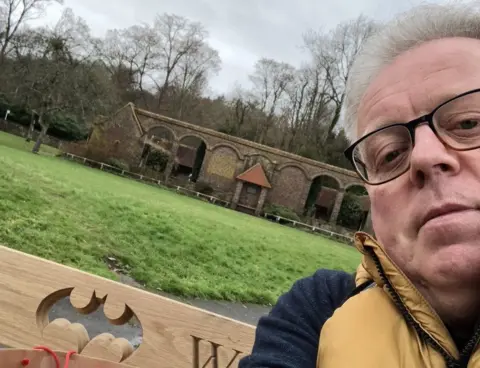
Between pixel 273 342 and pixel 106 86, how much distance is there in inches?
1060

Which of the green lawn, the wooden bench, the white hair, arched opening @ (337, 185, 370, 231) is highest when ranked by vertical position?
arched opening @ (337, 185, 370, 231)

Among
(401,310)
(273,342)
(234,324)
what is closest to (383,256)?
(401,310)

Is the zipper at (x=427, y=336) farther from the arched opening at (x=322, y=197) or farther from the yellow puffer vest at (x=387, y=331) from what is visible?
the arched opening at (x=322, y=197)

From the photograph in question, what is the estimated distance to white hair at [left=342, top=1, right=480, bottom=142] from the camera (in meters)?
1.07

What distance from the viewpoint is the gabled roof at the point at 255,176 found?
101 ft

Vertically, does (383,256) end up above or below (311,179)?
below

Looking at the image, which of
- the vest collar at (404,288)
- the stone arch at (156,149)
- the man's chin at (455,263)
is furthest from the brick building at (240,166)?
the man's chin at (455,263)

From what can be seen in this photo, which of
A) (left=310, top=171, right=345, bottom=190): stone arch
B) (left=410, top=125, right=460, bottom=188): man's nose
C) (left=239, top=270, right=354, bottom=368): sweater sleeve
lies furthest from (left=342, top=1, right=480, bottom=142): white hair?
(left=310, top=171, right=345, bottom=190): stone arch

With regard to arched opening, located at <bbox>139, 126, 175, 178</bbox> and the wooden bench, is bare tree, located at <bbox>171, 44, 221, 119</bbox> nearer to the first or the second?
arched opening, located at <bbox>139, 126, 175, 178</bbox>

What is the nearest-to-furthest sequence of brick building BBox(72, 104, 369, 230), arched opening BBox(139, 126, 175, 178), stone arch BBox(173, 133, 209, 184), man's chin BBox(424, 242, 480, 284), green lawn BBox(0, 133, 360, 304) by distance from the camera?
man's chin BBox(424, 242, 480, 284), green lawn BBox(0, 133, 360, 304), brick building BBox(72, 104, 369, 230), arched opening BBox(139, 126, 175, 178), stone arch BBox(173, 133, 209, 184)

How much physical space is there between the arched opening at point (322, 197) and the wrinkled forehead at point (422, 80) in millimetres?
31037

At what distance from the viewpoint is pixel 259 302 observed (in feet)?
19.5

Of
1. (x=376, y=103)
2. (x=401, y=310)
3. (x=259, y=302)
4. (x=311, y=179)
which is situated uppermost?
(x=311, y=179)

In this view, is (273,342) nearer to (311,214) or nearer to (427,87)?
(427,87)
